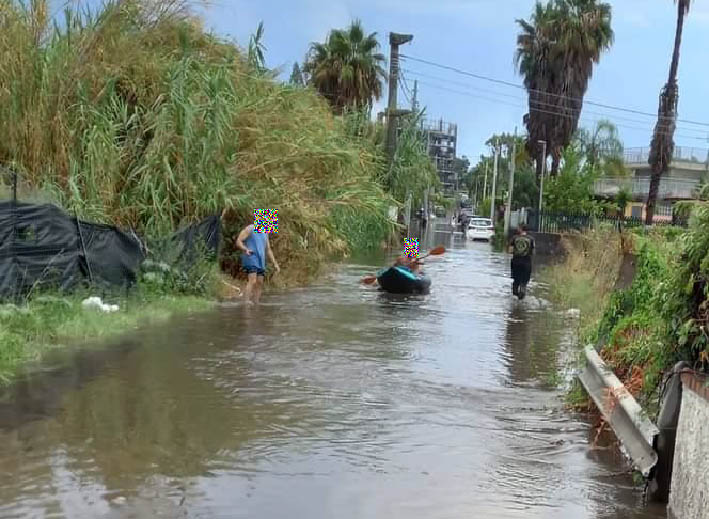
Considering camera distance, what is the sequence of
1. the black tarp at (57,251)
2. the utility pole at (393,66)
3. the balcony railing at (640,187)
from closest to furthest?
the black tarp at (57,251) → the utility pole at (393,66) → the balcony railing at (640,187)

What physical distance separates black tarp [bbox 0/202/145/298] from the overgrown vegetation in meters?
0.93

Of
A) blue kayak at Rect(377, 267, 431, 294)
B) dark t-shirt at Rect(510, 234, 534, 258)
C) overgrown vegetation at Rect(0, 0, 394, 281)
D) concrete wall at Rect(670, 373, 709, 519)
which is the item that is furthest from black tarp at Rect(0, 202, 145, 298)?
dark t-shirt at Rect(510, 234, 534, 258)

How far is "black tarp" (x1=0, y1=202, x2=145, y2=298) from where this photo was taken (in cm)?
1052

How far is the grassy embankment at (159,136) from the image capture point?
13.6 m

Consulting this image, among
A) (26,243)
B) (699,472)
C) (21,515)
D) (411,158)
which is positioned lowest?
(21,515)

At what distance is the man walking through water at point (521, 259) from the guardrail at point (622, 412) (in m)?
10.1

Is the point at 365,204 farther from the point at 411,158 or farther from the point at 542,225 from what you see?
the point at 542,225

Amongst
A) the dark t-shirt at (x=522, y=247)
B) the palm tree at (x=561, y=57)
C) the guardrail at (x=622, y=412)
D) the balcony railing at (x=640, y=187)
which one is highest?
the palm tree at (x=561, y=57)

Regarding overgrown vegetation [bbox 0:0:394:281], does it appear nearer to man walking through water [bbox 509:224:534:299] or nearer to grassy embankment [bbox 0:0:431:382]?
grassy embankment [bbox 0:0:431:382]

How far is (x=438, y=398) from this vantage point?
8.12 metres

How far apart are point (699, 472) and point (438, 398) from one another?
3.66 m

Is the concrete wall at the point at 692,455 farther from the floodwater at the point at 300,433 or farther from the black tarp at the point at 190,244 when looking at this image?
the black tarp at the point at 190,244

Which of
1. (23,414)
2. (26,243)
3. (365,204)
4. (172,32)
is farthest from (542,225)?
(23,414)

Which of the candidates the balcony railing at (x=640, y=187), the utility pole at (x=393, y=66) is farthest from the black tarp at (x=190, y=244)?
the balcony railing at (x=640, y=187)
